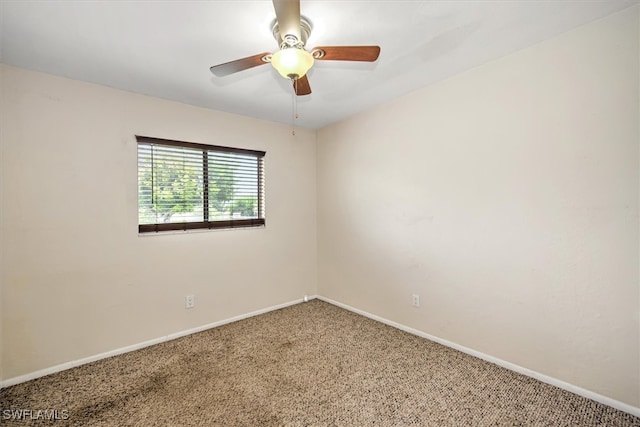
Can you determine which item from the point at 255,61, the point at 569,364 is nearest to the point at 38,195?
the point at 255,61

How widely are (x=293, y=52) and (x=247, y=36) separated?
1.95ft

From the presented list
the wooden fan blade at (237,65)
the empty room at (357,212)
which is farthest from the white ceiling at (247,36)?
the wooden fan blade at (237,65)

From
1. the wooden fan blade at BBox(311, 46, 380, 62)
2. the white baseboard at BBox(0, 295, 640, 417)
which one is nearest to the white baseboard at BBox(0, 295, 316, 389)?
the white baseboard at BBox(0, 295, 640, 417)

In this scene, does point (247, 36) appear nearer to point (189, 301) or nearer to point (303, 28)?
point (303, 28)

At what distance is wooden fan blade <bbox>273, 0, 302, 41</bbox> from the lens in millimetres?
1278

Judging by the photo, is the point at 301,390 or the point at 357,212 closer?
the point at 301,390

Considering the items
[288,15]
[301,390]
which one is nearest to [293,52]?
[288,15]

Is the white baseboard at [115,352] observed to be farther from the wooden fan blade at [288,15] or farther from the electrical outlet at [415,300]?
the wooden fan blade at [288,15]

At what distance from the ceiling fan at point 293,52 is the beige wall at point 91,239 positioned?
1.44 meters

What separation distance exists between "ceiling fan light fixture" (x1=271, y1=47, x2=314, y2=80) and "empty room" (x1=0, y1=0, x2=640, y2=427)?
0.04ft

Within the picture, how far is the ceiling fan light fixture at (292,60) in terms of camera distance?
1435 millimetres

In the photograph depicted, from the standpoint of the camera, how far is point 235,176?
3230 mm

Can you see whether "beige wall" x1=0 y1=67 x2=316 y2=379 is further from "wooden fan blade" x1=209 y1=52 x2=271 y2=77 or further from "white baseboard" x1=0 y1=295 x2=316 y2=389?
"wooden fan blade" x1=209 y1=52 x2=271 y2=77

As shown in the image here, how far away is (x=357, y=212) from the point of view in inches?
133
